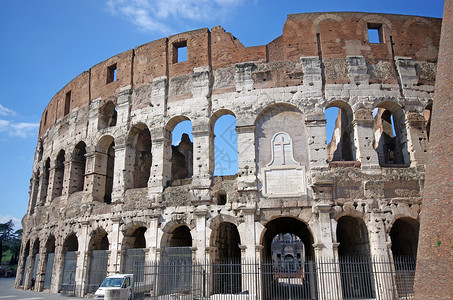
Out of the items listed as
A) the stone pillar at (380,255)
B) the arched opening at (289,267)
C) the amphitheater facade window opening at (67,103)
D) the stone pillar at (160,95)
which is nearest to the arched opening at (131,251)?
the arched opening at (289,267)

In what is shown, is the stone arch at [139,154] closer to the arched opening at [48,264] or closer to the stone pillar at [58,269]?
the stone pillar at [58,269]

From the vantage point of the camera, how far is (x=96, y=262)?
1538 cm

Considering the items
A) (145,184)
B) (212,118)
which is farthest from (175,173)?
(212,118)

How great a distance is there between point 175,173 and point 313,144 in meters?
7.27

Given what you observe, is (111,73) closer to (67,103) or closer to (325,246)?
(67,103)

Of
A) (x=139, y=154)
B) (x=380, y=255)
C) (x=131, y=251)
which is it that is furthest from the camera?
(x=139, y=154)

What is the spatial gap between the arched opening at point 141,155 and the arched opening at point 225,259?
4.45 m

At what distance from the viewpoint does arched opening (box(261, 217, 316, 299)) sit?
11.3m

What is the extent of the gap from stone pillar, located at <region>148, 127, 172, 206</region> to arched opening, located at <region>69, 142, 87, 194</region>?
5357mm

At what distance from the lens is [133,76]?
17.0 m

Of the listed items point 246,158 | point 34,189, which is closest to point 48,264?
point 34,189

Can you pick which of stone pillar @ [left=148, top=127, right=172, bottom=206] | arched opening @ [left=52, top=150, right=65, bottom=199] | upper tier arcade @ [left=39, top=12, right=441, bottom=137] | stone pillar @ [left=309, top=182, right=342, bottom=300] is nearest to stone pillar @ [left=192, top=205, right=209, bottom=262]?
stone pillar @ [left=148, top=127, right=172, bottom=206]

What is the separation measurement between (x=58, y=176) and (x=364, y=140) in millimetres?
15424

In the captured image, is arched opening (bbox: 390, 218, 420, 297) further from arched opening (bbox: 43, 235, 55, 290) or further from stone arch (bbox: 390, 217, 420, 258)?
arched opening (bbox: 43, 235, 55, 290)
